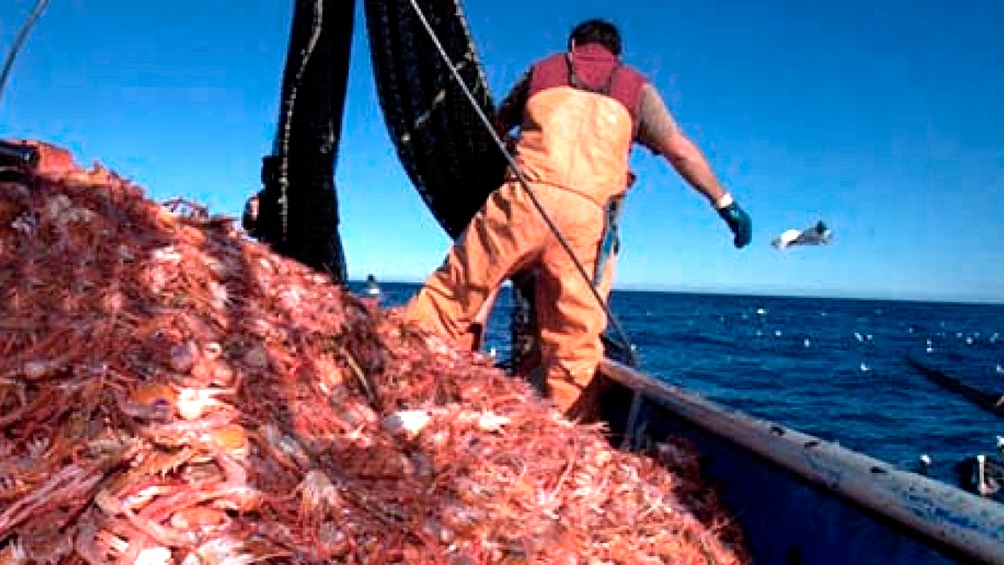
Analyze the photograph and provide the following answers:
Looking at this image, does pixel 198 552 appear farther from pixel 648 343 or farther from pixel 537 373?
pixel 648 343

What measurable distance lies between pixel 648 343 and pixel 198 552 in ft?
202

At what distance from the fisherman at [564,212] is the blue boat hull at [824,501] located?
87 centimetres

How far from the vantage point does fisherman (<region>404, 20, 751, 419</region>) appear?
16.3 ft

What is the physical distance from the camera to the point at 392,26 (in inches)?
238

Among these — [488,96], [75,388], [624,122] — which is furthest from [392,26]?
[75,388]

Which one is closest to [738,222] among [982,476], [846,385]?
[982,476]

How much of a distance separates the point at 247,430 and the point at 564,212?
2.82 metres

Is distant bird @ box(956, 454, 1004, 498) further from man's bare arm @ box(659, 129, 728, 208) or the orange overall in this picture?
the orange overall

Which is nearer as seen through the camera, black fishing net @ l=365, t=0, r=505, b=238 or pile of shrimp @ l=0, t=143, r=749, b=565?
pile of shrimp @ l=0, t=143, r=749, b=565

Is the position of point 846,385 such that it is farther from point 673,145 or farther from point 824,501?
point 824,501

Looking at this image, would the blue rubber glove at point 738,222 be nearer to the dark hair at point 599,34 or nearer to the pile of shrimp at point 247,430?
the dark hair at point 599,34

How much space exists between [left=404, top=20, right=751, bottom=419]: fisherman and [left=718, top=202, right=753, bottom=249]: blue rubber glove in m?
0.72

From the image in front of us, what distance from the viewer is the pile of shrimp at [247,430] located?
7.22 ft

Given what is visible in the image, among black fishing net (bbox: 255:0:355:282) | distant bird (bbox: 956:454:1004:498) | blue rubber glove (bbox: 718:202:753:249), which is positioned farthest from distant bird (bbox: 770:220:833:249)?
distant bird (bbox: 956:454:1004:498)
